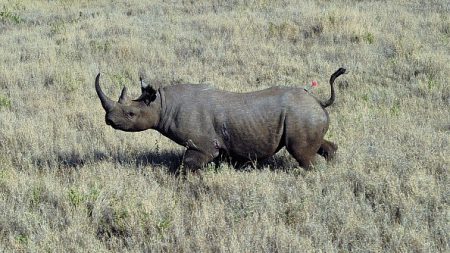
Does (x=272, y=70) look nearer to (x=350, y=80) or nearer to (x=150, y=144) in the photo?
(x=350, y=80)

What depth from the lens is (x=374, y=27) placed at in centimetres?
1489

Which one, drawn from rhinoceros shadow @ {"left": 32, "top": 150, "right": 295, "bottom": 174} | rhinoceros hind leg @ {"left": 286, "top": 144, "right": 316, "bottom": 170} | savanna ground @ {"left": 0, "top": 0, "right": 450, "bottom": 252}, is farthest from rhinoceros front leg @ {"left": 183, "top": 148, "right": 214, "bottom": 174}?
rhinoceros hind leg @ {"left": 286, "top": 144, "right": 316, "bottom": 170}

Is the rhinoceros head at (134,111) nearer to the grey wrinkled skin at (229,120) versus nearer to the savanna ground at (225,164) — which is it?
the grey wrinkled skin at (229,120)

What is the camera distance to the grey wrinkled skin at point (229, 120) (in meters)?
6.83

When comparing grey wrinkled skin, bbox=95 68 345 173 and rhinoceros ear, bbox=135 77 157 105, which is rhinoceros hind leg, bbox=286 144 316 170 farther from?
rhinoceros ear, bbox=135 77 157 105

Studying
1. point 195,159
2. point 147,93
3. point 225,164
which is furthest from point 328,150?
point 147,93

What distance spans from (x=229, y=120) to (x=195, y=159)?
608 mm

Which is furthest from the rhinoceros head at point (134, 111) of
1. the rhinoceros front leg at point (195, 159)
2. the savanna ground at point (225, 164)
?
the savanna ground at point (225, 164)

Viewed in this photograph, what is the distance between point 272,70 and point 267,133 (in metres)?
5.68

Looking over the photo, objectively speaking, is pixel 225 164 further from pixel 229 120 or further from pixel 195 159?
pixel 229 120

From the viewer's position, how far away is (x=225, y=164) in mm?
7176

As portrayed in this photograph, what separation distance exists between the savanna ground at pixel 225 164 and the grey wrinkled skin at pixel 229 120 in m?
0.32

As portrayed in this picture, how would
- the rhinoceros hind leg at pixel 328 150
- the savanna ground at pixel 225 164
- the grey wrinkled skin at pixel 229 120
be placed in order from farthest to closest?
the rhinoceros hind leg at pixel 328 150, the grey wrinkled skin at pixel 229 120, the savanna ground at pixel 225 164

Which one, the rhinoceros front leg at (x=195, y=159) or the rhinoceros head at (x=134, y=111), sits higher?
the rhinoceros head at (x=134, y=111)
